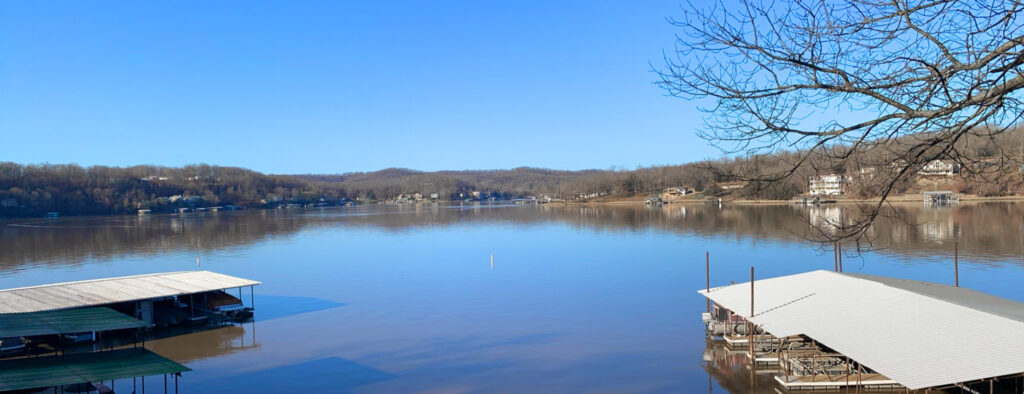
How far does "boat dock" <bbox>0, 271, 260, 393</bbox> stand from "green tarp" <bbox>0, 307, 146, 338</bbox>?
0.02 meters

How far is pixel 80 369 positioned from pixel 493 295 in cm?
1757

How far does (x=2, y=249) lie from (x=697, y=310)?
5635cm

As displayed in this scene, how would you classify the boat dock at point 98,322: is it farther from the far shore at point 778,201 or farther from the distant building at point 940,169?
the far shore at point 778,201

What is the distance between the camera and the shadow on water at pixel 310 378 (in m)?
15.9

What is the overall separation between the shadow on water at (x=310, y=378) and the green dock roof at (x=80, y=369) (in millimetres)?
2996

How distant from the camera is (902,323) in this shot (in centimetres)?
1302

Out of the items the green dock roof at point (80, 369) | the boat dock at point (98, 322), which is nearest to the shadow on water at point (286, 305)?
the boat dock at point (98, 322)

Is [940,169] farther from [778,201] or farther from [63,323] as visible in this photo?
[778,201]

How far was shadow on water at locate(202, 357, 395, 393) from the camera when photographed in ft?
52.1

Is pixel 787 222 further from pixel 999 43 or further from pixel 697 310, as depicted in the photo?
pixel 999 43

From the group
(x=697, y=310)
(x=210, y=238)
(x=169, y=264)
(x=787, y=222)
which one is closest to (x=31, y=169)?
(x=210, y=238)

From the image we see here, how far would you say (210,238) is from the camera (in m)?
63.2

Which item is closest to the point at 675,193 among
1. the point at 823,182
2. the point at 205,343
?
the point at 205,343

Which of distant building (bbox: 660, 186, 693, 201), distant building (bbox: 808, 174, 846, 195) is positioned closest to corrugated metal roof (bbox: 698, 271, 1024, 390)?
distant building (bbox: 808, 174, 846, 195)
